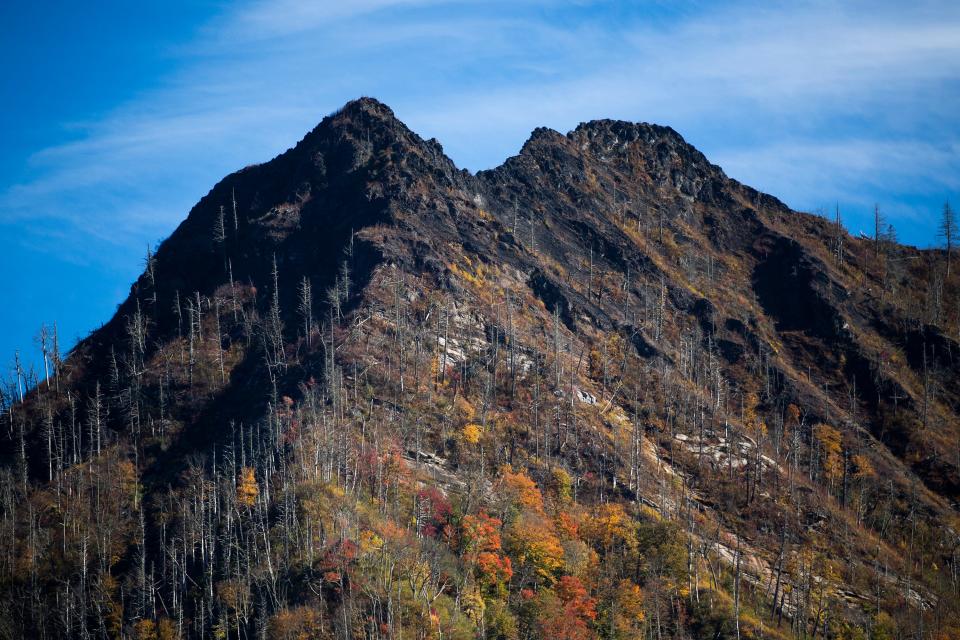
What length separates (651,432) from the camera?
130500mm

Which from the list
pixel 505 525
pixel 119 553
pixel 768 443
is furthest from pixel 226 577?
pixel 768 443

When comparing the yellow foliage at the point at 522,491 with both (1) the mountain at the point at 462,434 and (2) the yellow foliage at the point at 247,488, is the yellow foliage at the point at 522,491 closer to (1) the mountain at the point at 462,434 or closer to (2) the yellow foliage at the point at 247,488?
(1) the mountain at the point at 462,434

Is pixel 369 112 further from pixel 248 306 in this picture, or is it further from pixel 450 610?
pixel 450 610

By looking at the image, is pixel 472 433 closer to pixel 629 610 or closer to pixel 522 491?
pixel 522 491

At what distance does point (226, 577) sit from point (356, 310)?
48897 mm

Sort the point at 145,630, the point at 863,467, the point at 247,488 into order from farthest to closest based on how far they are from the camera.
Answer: the point at 863,467 → the point at 247,488 → the point at 145,630

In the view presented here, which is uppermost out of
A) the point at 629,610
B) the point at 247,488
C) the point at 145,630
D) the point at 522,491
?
the point at 247,488

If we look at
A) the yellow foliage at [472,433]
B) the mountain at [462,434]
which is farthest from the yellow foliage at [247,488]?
the yellow foliage at [472,433]

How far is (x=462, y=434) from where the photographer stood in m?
111

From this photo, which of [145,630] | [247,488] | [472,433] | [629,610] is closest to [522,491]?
[472,433]

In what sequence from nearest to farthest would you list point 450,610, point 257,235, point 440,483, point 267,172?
point 450,610 → point 440,483 → point 257,235 → point 267,172

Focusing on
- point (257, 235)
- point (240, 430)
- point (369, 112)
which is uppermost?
point (369, 112)

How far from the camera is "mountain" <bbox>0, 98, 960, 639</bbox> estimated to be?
87250mm

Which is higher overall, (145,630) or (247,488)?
(247,488)
